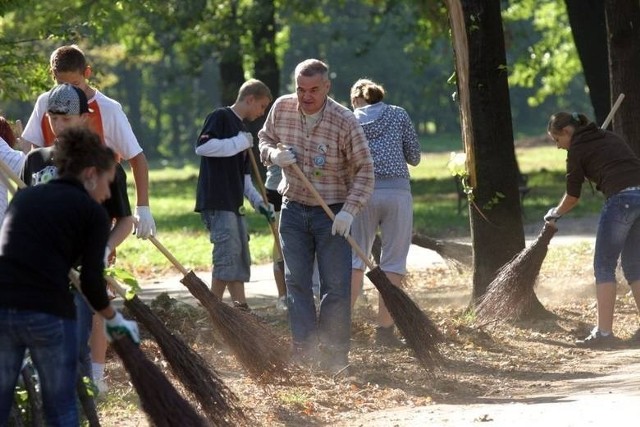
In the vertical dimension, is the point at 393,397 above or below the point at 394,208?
below

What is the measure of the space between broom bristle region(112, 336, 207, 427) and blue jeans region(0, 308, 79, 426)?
54 centimetres

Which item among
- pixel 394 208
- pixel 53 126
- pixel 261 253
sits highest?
pixel 53 126

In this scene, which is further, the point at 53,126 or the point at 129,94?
the point at 129,94

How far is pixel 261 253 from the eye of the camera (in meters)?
17.3

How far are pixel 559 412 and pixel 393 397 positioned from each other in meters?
1.18

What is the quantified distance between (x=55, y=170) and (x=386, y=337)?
3.83 metres

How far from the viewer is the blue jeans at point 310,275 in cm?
866

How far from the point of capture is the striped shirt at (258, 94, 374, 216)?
8523mm

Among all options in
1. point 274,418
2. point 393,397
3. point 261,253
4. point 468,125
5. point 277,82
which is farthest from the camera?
point 277,82

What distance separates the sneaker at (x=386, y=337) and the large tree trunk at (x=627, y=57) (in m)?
2.98

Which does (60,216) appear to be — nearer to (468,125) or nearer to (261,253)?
(468,125)

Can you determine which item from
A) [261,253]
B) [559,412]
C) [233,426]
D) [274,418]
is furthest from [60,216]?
[261,253]

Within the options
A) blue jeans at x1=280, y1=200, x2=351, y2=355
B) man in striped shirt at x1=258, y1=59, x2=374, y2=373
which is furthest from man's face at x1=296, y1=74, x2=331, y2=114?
blue jeans at x1=280, y1=200, x2=351, y2=355

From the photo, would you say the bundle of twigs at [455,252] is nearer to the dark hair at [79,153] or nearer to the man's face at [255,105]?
the man's face at [255,105]
